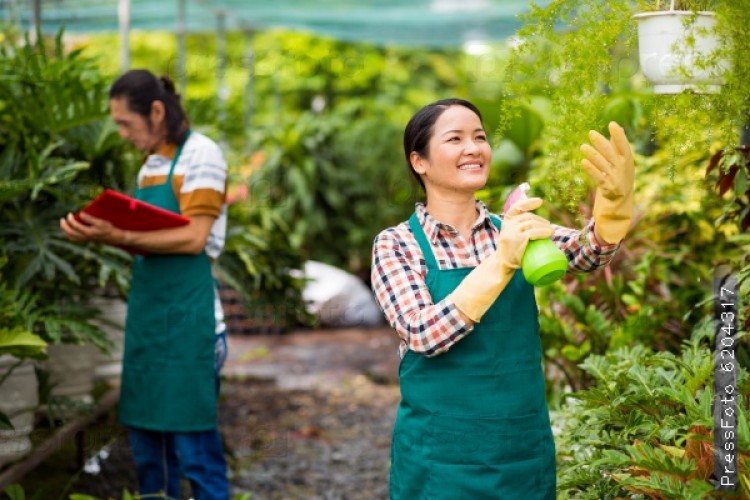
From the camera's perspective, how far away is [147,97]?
3.52 m

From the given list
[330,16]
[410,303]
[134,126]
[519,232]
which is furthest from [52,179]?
[330,16]

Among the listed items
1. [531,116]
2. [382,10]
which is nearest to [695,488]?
[531,116]

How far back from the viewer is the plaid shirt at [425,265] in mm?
2066

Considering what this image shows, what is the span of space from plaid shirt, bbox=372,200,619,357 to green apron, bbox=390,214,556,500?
1.7 inches

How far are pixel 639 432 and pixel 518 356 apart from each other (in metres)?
0.43

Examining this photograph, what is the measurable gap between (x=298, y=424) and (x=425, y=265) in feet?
13.2

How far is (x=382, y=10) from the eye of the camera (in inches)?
308

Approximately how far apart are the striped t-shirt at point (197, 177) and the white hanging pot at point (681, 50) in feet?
5.61

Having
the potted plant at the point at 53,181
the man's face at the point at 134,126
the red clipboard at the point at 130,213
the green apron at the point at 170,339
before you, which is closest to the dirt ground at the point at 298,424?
the green apron at the point at 170,339

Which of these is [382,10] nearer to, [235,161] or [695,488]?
[235,161]

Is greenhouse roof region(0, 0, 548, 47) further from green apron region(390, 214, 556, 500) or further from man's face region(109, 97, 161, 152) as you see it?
green apron region(390, 214, 556, 500)

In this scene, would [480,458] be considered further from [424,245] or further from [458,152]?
[458,152]

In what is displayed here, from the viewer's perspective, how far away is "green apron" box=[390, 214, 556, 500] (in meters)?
2.20

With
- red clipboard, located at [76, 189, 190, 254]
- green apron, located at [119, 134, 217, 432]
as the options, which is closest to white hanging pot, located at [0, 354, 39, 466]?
green apron, located at [119, 134, 217, 432]
